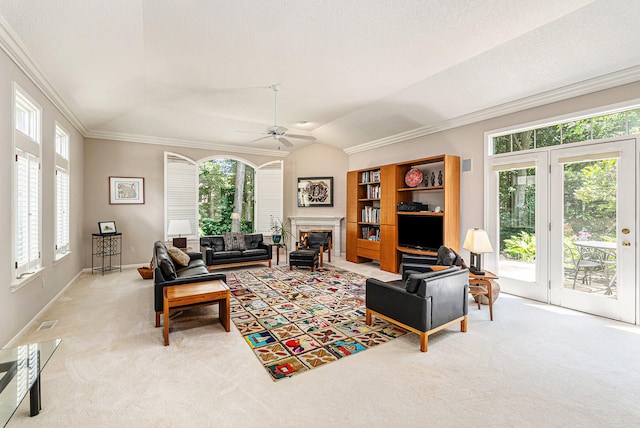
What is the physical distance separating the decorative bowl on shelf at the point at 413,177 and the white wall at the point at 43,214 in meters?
5.55

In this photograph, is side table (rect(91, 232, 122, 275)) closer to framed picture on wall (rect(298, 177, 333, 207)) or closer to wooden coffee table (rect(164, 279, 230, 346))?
wooden coffee table (rect(164, 279, 230, 346))

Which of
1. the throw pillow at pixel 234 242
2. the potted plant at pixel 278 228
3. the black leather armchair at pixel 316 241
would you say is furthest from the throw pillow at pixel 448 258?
the potted plant at pixel 278 228

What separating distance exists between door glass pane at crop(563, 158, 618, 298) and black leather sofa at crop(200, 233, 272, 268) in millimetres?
4998

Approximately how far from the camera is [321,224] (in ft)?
25.9

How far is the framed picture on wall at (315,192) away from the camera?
314 inches

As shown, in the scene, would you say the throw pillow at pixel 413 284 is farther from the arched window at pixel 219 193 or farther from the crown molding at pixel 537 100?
the arched window at pixel 219 193

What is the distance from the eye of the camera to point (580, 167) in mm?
3787

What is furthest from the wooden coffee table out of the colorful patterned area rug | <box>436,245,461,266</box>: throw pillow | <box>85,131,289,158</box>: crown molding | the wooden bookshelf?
<box>85,131,289,158</box>: crown molding

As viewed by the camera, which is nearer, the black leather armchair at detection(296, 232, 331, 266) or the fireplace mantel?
the black leather armchair at detection(296, 232, 331, 266)

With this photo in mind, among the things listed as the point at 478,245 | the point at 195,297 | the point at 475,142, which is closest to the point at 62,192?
the point at 195,297

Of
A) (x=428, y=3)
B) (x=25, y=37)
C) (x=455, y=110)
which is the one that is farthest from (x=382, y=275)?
(x=25, y=37)

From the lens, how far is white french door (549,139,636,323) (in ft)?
11.2

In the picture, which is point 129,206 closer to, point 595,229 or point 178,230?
point 178,230

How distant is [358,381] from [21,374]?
2.18m
